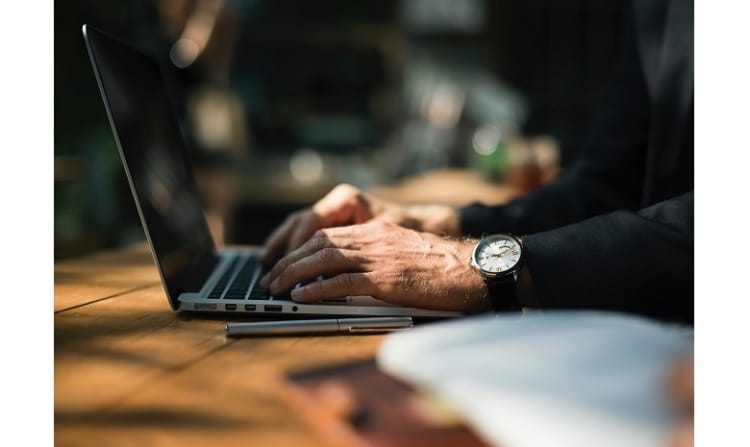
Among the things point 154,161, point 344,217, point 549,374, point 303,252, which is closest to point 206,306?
point 303,252

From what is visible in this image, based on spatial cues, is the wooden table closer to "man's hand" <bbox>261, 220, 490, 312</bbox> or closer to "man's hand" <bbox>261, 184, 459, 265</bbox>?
"man's hand" <bbox>261, 220, 490, 312</bbox>

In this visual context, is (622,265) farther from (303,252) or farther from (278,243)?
(278,243)

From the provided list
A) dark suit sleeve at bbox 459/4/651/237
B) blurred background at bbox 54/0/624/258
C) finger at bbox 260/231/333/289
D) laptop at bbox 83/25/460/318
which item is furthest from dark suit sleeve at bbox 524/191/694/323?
blurred background at bbox 54/0/624/258

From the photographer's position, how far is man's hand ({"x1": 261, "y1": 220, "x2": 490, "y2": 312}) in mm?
651

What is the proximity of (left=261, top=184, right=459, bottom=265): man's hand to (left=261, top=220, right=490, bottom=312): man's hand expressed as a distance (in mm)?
180

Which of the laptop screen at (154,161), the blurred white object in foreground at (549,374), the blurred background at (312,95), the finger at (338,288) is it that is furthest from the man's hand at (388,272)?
the blurred background at (312,95)

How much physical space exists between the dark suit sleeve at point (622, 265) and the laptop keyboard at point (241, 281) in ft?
0.93

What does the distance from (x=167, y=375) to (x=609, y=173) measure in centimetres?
94

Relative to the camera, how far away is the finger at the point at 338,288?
65cm
